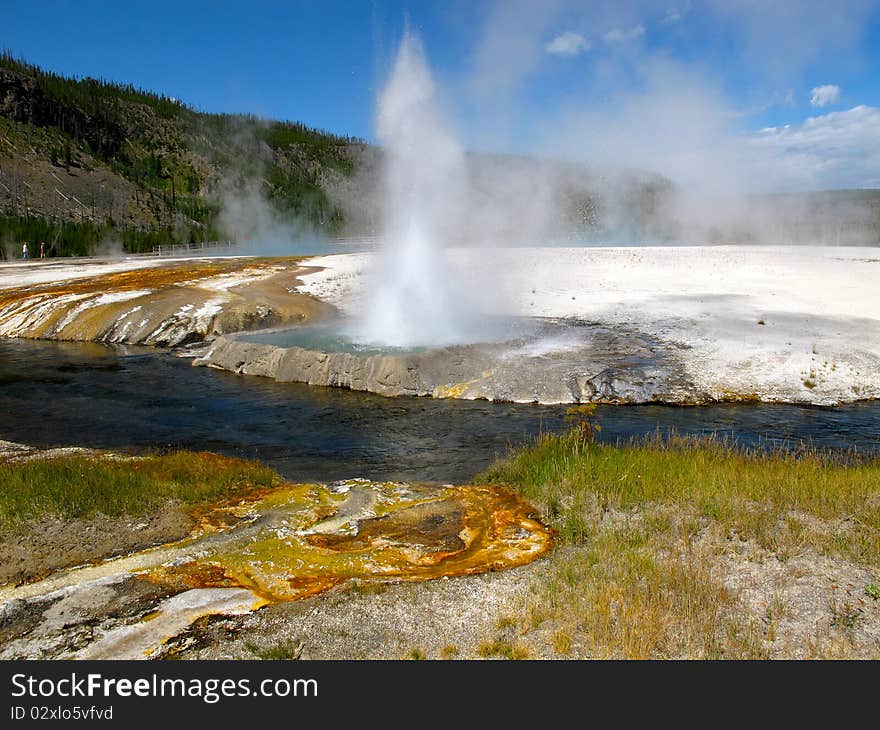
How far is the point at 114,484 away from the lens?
7.66 meters

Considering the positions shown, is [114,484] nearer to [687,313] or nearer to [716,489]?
[716,489]

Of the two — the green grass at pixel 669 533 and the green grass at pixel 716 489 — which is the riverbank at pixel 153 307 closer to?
the green grass at pixel 669 533

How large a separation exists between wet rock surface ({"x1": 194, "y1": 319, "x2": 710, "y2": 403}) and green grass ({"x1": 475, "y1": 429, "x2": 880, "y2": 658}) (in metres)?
4.80

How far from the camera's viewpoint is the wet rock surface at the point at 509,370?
14594 millimetres

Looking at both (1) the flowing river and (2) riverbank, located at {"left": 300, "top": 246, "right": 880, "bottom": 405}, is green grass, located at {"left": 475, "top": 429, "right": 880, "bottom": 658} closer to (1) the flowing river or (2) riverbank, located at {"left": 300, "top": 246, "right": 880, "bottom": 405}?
(1) the flowing river

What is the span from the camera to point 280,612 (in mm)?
5180

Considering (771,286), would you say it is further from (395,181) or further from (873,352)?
(395,181)

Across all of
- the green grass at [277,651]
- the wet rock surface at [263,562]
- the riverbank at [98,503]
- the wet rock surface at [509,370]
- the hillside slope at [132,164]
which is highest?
the hillside slope at [132,164]

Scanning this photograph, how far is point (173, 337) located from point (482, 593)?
67.8 feet

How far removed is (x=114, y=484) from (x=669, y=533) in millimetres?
6437

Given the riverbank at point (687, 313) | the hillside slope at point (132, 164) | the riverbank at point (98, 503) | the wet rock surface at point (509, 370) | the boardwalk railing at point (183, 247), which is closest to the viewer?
the riverbank at point (98, 503)

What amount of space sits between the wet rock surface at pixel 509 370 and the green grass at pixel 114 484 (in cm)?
647

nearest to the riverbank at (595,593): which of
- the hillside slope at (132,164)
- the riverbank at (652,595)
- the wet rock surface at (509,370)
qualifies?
the riverbank at (652,595)

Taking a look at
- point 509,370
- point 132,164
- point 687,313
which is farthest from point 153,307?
point 132,164
